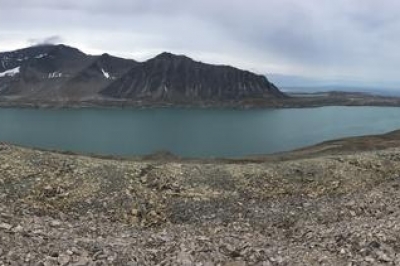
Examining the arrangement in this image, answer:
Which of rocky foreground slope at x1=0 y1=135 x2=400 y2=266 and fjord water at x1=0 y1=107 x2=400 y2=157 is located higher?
rocky foreground slope at x1=0 y1=135 x2=400 y2=266

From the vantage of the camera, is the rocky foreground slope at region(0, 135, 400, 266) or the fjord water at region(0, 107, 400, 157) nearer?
the rocky foreground slope at region(0, 135, 400, 266)

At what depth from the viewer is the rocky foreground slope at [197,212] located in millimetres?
14547

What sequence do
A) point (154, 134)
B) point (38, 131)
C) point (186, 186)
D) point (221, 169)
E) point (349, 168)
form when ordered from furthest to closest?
point (38, 131) < point (154, 134) < point (349, 168) < point (221, 169) < point (186, 186)

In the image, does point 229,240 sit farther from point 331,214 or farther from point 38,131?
point 38,131

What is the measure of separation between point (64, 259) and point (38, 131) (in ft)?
387

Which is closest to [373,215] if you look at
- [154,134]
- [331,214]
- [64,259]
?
[331,214]

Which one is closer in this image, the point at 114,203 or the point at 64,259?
the point at 64,259

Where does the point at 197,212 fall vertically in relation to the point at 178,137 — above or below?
above

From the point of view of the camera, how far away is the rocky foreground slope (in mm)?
14547

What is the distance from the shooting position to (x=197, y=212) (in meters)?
21.0

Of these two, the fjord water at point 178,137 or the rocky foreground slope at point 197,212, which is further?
the fjord water at point 178,137

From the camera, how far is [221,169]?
25.5 metres

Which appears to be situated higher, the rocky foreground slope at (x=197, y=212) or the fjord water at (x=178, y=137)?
the rocky foreground slope at (x=197, y=212)

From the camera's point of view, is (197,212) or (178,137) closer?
(197,212)
